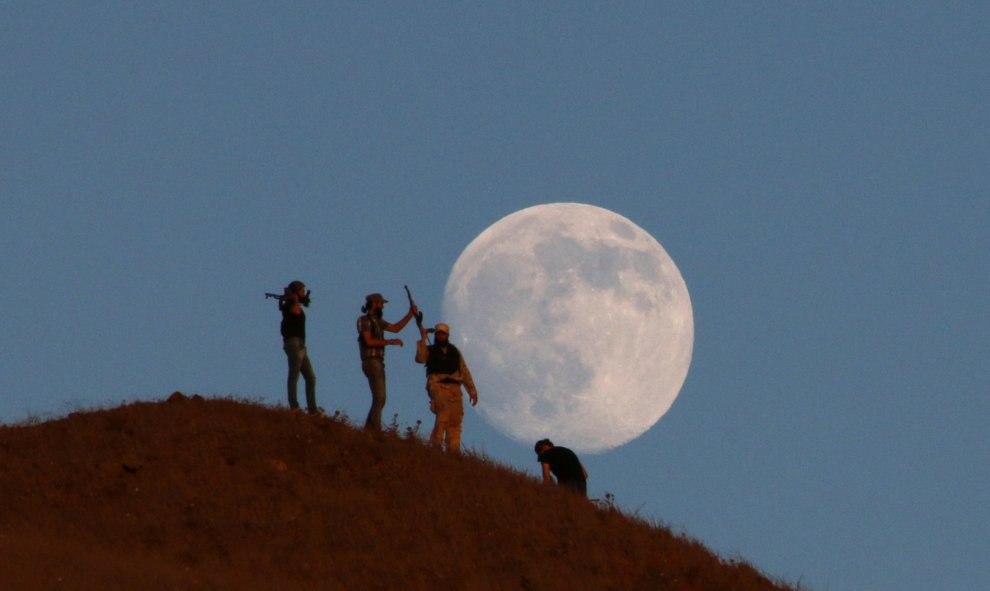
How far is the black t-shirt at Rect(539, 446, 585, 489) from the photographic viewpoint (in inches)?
1033

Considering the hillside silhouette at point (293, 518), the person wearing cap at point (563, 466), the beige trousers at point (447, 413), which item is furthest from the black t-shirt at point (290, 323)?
the person wearing cap at point (563, 466)

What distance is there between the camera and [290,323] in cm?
2614

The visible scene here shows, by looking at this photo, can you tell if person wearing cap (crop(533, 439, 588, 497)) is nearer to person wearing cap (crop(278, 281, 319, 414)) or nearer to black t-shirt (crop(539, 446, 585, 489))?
black t-shirt (crop(539, 446, 585, 489))

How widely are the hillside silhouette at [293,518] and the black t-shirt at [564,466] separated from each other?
49 cm

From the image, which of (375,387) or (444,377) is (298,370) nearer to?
(375,387)

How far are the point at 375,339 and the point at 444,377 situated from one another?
52.8 inches

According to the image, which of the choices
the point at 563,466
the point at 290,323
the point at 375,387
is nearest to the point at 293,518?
the point at 375,387

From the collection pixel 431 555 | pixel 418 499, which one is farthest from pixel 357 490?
pixel 431 555

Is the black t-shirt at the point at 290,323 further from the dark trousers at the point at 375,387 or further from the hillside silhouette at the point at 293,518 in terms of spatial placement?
the hillside silhouette at the point at 293,518

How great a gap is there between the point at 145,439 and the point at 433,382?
529cm

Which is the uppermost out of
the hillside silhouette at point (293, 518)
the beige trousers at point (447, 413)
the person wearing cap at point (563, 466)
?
the beige trousers at point (447, 413)

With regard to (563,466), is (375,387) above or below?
above

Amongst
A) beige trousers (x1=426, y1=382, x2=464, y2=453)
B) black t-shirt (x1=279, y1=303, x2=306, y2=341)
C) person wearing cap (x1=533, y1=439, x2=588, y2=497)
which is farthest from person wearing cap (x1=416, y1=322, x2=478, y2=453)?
black t-shirt (x1=279, y1=303, x2=306, y2=341)

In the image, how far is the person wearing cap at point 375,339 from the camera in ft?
83.5
